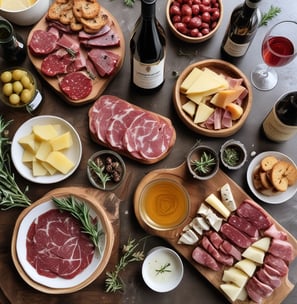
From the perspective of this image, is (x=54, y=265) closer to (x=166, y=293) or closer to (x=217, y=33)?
(x=166, y=293)

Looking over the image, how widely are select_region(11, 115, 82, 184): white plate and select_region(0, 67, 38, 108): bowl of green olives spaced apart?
8 cm

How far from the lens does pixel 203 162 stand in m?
1.72

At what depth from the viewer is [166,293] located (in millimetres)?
1724

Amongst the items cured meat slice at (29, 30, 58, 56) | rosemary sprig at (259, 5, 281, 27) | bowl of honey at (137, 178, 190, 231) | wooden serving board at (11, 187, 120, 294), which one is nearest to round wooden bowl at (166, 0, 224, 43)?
rosemary sprig at (259, 5, 281, 27)

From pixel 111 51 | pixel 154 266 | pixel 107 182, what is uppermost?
pixel 111 51

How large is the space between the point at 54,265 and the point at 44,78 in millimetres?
688

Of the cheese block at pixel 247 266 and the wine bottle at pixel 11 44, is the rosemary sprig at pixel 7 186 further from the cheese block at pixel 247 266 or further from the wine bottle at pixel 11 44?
the cheese block at pixel 247 266

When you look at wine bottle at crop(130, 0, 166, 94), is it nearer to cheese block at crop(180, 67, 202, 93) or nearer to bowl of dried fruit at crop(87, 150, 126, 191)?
cheese block at crop(180, 67, 202, 93)

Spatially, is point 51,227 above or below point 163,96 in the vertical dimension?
below

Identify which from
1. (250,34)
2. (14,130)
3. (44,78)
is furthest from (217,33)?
(14,130)

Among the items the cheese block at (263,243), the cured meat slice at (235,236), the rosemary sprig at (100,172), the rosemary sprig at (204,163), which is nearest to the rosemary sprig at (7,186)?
the rosemary sprig at (100,172)

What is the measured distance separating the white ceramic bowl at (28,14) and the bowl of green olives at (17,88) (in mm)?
216

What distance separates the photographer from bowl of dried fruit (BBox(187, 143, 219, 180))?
1.73 m

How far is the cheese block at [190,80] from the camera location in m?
1.80
